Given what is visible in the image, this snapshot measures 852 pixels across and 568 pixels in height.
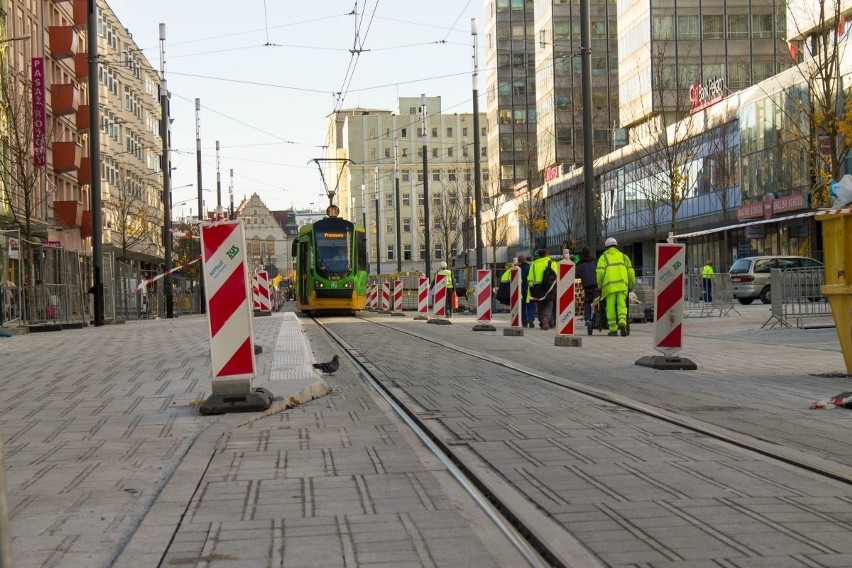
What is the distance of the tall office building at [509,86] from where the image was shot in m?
102

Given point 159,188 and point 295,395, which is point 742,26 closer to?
point 159,188

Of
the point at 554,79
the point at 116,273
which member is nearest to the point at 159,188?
the point at 554,79

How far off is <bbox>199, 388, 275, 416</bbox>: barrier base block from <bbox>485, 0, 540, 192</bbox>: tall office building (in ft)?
306

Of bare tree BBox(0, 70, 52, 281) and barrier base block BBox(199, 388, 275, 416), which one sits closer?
barrier base block BBox(199, 388, 275, 416)

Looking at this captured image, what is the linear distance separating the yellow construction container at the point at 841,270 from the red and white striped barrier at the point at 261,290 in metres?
25.3

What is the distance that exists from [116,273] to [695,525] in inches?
1341

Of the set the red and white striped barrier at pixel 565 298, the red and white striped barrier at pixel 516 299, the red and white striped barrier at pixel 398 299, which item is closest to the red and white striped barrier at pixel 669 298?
the red and white striped barrier at pixel 565 298

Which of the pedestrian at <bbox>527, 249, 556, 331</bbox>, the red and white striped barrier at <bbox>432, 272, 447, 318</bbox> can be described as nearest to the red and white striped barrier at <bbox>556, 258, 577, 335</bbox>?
the pedestrian at <bbox>527, 249, 556, 331</bbox>

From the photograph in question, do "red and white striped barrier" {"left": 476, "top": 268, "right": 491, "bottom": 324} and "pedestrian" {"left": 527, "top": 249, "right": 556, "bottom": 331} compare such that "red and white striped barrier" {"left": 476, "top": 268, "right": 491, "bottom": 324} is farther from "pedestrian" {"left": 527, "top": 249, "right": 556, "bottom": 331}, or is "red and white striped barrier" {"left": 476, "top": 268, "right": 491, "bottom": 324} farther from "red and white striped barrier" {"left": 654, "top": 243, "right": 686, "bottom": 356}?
"red and white striped barrier" {"left": 654, "top": 243, "right": 686, "bottom": 356}

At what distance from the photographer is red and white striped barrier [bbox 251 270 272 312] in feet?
117

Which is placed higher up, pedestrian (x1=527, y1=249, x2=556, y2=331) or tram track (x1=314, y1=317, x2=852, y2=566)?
pedestrian (x1=527, y1=249, x2=556, y2=331)

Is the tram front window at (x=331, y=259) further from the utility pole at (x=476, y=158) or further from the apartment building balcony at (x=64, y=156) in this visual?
the apartment building balcony at (x=64, y=156)

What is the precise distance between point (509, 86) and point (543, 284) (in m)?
80.9

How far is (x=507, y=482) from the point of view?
5.75 metres
